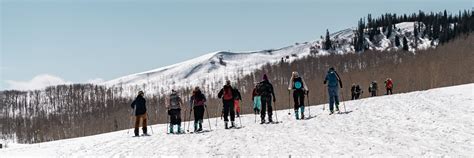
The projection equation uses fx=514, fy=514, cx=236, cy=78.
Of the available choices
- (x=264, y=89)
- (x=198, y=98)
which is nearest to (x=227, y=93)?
(x=198, y=98)

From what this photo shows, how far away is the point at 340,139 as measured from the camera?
14.1 m

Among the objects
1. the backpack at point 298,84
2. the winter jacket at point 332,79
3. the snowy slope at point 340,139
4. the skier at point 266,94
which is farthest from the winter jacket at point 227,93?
the winter jacket at point 332,79

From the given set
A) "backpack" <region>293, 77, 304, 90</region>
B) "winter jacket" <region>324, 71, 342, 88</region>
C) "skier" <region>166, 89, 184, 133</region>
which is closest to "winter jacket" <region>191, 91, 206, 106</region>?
"skier" <region>166, 89, 184, 133</region>

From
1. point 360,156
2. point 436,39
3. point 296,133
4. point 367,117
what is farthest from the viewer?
point 436,39

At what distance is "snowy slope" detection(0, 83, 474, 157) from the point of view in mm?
12383

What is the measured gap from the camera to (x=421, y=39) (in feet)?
648

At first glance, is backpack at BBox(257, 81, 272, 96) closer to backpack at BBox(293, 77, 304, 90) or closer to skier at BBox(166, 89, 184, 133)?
backpack at BBox(293, 77, 304, 90)

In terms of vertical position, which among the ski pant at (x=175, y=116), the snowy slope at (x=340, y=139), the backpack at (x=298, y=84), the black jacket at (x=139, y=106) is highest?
the backpack at (x=298, y=84)

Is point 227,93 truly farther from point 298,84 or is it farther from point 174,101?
point 298,84

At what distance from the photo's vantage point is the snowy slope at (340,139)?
488 inches

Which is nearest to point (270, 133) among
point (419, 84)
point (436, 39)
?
point (419, 84)

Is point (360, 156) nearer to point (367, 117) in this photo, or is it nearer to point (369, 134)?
point (369, 134)

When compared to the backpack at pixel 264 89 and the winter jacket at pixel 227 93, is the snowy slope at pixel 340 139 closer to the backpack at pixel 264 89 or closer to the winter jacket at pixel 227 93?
the backpack at pixel 264 89

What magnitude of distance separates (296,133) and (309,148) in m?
3.04
